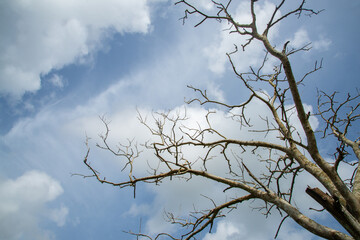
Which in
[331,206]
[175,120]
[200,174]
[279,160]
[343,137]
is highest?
[175,120]

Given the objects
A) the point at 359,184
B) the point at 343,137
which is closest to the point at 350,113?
the point at 343,137

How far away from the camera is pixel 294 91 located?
3246 millimetres

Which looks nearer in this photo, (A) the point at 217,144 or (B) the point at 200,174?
(B) the point at 200,174

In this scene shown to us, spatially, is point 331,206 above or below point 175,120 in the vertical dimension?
below

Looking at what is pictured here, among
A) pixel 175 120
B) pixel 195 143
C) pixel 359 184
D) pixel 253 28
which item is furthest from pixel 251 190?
pixel 253 28

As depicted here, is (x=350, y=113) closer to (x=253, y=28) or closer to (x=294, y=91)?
(x=294, y=91)

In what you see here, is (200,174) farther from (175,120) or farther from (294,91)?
(294,91)

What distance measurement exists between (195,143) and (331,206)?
2.39 metres

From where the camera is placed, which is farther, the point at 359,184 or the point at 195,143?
the point at 195,143

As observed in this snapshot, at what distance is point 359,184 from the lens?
133 inches

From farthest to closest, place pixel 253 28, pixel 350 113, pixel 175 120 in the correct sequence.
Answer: pixel 350 113 < pixel 175 120 < pixel 253 28

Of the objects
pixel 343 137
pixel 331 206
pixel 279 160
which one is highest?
pixel 343 137

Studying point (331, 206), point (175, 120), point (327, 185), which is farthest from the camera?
point (175, 120)

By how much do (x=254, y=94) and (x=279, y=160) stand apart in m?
1.72
